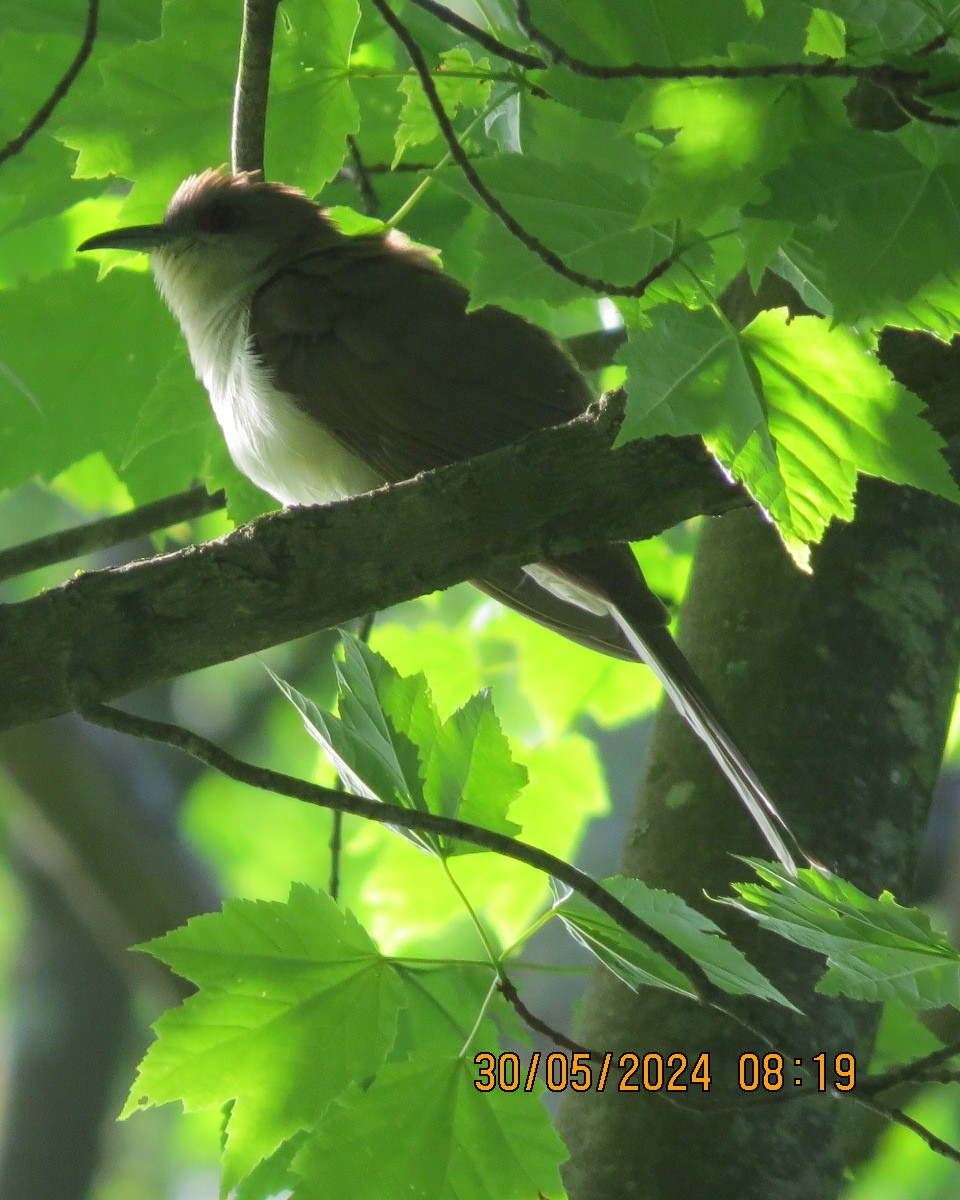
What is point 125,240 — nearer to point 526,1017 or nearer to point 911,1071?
point 526,1017

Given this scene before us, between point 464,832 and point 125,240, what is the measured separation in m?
1.94

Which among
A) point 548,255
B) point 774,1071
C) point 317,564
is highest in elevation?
point 548,255

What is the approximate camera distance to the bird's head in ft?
11.8

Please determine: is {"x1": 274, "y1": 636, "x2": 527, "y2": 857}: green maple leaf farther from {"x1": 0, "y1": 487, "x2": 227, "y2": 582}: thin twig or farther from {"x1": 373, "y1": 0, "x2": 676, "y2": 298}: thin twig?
{"x1": 0, "y1": 487, "x2": 227, "y2": 582}: thin twig

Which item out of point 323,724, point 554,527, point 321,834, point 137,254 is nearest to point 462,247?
point 137,254

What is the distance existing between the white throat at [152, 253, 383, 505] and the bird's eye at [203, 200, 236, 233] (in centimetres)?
43

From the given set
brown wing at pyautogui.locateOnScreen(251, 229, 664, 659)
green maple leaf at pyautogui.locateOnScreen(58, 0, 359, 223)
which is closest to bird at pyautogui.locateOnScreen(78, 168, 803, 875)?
brown wing at pyautogui.locateOnScreen(251, 229, 664, 659)

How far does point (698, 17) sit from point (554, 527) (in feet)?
2.31

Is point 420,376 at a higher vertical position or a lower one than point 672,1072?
higher

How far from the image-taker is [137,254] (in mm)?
2969

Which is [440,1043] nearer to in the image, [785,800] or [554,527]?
[554,527]

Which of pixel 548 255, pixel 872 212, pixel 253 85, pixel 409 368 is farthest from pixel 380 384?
pixel 872 212

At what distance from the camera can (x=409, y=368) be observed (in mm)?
3098

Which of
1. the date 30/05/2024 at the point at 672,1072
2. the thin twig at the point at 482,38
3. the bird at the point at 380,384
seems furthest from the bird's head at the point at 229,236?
the date 30/05/2024 at the point at 672,1072
